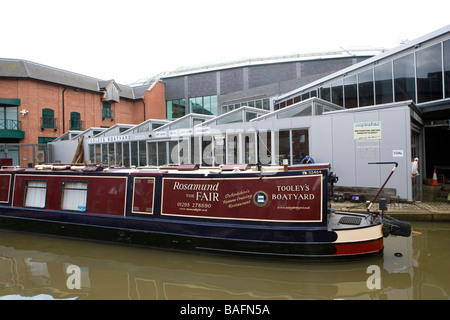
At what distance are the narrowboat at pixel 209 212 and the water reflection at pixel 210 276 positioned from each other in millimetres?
274

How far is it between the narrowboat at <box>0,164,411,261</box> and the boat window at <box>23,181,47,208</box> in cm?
2

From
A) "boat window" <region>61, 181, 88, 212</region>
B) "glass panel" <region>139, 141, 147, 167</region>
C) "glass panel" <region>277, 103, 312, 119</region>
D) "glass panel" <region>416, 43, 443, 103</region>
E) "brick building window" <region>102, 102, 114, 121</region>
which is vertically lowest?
"boat window" <region>61, 181, 88, 212</region>

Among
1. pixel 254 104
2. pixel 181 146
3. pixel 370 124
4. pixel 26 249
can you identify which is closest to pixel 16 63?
pixel 181 146

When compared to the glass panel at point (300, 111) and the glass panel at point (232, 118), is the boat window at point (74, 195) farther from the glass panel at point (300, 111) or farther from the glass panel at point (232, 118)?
the glass panel at point (300, 111)

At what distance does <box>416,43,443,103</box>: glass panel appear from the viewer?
986 centimetres

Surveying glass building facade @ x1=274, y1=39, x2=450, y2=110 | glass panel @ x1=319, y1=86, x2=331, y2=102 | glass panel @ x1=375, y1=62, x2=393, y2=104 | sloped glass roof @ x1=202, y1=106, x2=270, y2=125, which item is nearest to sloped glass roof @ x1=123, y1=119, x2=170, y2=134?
sloped glass roof @ x1=202, y1=106, x2=270, y2=125

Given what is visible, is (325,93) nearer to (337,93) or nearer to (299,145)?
(337,93)

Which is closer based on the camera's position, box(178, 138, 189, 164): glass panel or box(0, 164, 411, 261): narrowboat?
box(0, 164, 411, 261): narrowboat

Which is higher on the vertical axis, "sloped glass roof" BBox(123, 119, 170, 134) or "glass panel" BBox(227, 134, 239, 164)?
"sloped glass roof" BBox(123, 119, 170, 134)

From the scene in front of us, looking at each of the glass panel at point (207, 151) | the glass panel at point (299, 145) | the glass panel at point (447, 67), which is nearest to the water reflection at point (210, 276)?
the glass panel at point (299, 145)

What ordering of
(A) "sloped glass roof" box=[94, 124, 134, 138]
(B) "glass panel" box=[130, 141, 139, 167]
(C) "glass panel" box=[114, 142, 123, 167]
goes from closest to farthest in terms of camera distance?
(B) "glass panel" box=[130, 141, 139, 167]
(C) "glass panel" box=[114, 142, 123, 167]
(A) "sloped glass roof" box=[94, 124, 134, 138]

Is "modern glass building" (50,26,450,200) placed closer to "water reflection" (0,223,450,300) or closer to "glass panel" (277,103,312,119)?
"glass panel" (277,103,312,119)

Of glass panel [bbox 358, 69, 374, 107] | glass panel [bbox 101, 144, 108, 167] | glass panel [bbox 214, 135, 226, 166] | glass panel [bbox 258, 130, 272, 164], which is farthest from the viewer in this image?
glass panel [bbox 101, 144, 108, 167]

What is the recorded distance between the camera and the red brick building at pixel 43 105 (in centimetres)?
1912
